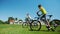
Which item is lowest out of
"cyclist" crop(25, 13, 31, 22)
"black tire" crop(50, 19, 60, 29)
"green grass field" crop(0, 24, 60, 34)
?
"green grass field" crop(0, 24, 60, 34)

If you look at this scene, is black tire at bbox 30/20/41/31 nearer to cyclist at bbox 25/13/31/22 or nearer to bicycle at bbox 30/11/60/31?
bicycle at bbox 30/11/60/31

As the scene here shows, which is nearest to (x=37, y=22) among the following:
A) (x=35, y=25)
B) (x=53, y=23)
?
(x=35, y=25)

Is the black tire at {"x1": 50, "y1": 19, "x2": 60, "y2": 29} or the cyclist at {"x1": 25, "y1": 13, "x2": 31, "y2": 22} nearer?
the black tire at {"x1": 50, "y1": 19, "x2": 60, "y2": 29}

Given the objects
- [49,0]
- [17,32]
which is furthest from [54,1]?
[17,32]

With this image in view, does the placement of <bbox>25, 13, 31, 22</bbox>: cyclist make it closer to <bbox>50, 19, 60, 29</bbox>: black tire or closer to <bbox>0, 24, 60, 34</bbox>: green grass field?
<bbox>0, 24, 60, 34</bbox>: green grass field

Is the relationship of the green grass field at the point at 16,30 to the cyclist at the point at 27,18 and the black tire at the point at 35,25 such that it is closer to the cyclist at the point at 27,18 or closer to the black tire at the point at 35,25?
the black tire at the point at 35,25

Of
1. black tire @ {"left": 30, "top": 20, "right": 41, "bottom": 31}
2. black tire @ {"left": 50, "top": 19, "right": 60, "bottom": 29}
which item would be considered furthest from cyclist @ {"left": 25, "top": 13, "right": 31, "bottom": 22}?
black tire @ {"left": 50, "top": 19, "right": 60, "bottom": 29}

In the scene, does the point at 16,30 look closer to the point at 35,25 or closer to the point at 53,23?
the point at 35,25

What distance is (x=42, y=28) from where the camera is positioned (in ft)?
41.8

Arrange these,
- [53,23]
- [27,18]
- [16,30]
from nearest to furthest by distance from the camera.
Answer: [53,23]
[16,30]
[27,18]

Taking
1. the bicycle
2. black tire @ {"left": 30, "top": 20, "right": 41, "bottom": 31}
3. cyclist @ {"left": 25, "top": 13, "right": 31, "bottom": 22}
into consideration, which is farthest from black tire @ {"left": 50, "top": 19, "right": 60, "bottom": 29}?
cyclist @ {"left": 25, "top": 13, "right": 31, "bottom": 22}

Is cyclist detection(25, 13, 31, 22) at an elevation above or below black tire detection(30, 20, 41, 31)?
above

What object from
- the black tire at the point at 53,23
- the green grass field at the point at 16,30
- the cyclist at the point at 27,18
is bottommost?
the green grass field at the point at 16,30

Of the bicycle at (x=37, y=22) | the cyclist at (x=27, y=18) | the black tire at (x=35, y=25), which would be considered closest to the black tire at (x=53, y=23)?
the bicycle at (x=37, y=22)
